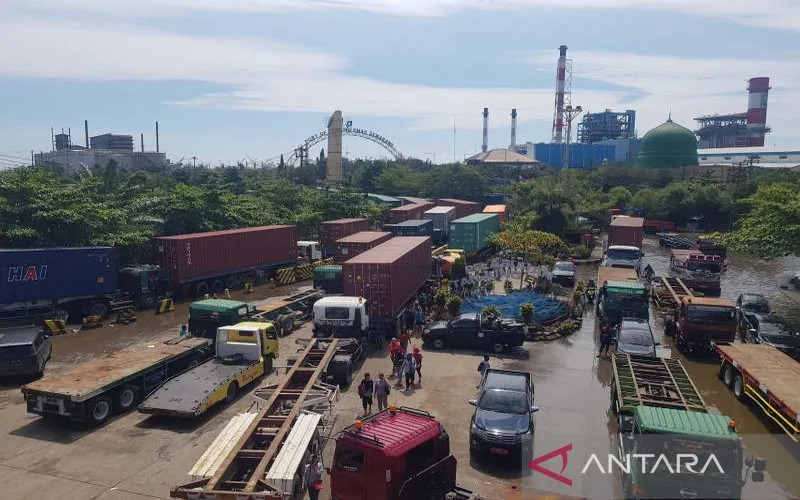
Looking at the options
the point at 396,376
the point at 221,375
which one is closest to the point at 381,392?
the point at 396,376

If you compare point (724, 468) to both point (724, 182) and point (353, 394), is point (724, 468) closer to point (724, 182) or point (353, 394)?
point (353, 394)

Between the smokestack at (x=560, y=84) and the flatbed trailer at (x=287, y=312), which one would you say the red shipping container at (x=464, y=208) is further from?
the smokestack at (x=560, y=84)

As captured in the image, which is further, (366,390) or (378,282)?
(378,282)

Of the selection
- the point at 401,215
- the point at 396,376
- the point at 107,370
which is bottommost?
the point at 396,376

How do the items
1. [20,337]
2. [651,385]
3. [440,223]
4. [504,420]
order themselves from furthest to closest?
[440,223], [20,337], [651,385], [504,420]

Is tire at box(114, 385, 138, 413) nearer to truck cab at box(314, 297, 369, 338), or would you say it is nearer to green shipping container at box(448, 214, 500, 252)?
truck cab at box(314, 297, 369, 338)

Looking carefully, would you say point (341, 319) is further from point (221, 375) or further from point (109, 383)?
point (109, 383)
